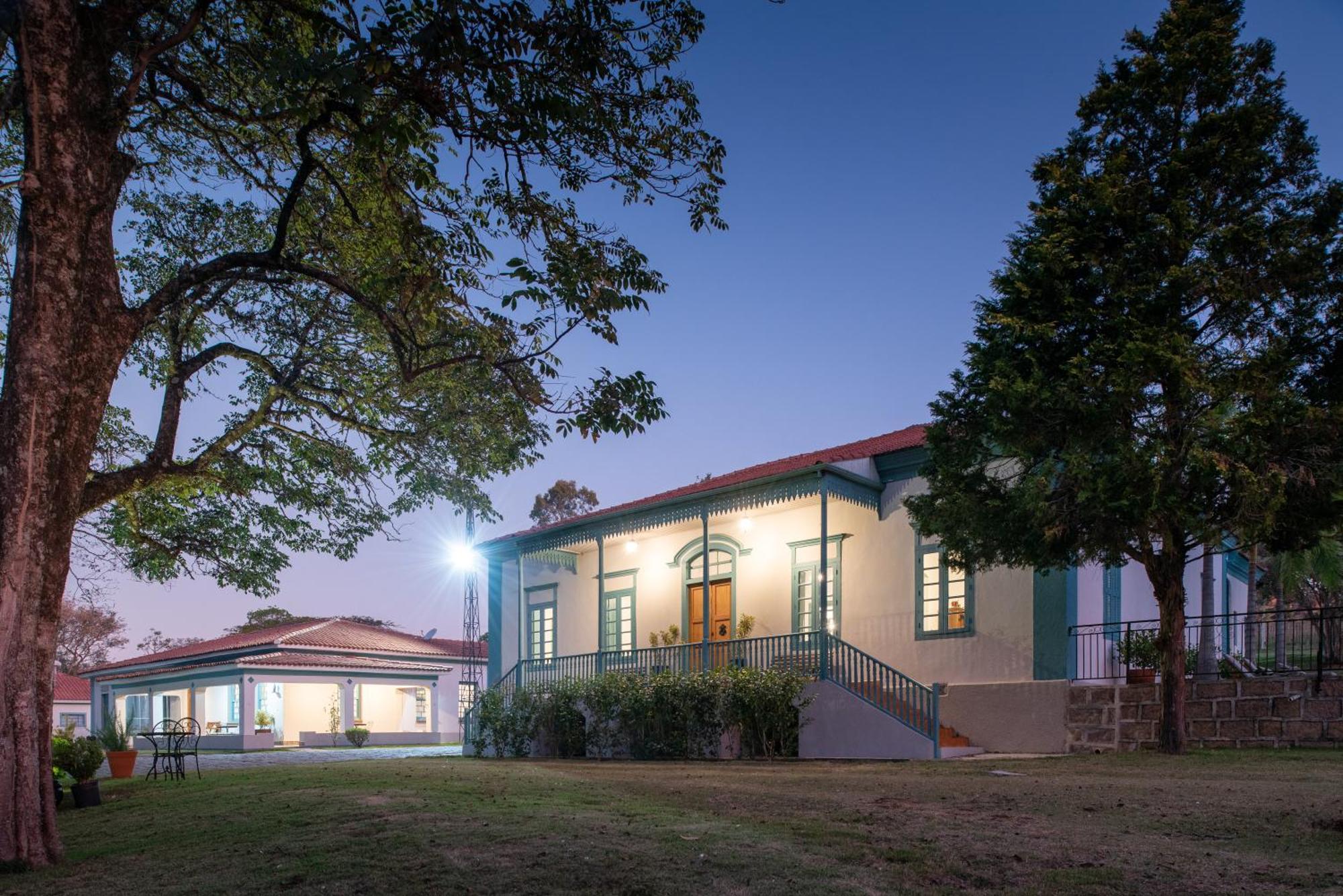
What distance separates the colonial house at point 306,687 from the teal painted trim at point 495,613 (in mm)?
8012

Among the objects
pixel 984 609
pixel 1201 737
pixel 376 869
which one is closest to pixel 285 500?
pixel 376 869

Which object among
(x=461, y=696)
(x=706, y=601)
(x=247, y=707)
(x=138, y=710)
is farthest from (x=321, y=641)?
(x=706, y=601)

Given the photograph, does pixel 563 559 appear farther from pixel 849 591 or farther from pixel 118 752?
pixel 118 752

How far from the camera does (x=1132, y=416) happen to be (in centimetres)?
1162

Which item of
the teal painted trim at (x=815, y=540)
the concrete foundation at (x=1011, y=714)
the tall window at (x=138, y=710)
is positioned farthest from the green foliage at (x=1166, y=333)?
the tall window at (x=138, y=710)

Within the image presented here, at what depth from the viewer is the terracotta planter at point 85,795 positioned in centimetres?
1128

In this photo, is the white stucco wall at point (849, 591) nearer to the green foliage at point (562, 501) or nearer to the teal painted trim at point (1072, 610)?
the teal painted trim at point (1072, 610)

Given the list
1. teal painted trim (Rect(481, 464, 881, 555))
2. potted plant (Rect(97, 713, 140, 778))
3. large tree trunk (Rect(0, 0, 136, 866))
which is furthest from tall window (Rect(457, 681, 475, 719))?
large tree trunk (Rect(0, 0, 136, 866))

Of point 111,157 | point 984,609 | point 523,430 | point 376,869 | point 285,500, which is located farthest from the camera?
point 984,609

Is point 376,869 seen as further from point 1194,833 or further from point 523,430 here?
point 523,430

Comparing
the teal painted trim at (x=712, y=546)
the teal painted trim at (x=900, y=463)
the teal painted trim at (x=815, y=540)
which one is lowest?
the teal painted trim at (x=712, y=546)

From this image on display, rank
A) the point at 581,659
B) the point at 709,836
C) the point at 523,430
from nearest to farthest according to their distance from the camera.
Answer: the point at 709,836 → the point at 523,430 → the point at 581,659

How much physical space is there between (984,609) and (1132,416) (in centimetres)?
484

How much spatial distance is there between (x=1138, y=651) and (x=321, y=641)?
2836cm
